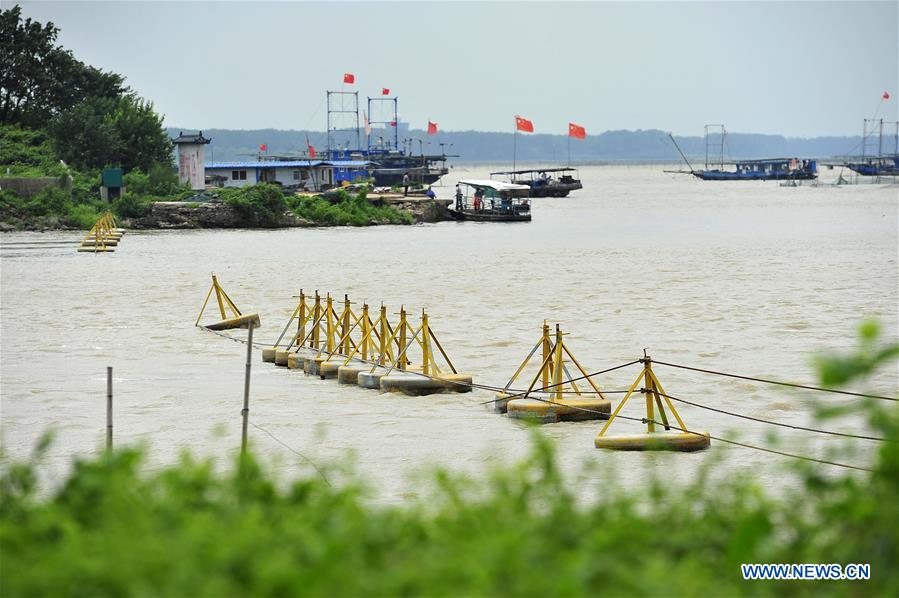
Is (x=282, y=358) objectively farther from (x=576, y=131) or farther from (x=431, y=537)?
(x=576, y=131)

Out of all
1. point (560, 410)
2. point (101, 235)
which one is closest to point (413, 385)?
point (560, 410)

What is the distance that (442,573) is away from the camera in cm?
527

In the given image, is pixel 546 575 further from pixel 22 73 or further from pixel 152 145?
pixel 22 73

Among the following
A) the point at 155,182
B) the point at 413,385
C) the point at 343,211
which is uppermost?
the point at 155,182

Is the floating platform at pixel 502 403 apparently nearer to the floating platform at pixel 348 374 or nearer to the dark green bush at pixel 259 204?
the floating platform at pixel 348 374

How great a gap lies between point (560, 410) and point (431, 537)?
12.3 meters

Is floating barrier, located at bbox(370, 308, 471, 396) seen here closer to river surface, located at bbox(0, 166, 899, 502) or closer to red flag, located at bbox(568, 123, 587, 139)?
river surface, located at bbox(0, 166, 899, 502)

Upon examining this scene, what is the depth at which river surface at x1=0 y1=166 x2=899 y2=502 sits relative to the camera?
1673 centimetres

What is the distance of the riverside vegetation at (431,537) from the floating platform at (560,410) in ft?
→ 36.0

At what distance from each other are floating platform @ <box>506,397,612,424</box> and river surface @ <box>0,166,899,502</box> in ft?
0.91

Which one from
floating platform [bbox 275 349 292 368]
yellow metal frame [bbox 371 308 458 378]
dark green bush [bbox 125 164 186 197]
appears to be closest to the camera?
yellow metal frame [bbox 371 308 458 378]

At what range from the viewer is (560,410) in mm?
18297

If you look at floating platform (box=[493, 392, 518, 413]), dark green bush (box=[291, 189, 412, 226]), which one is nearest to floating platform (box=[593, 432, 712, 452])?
floating platform (box=[493, 392, 518, 413])

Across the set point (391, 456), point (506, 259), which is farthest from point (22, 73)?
point (391, 456)
